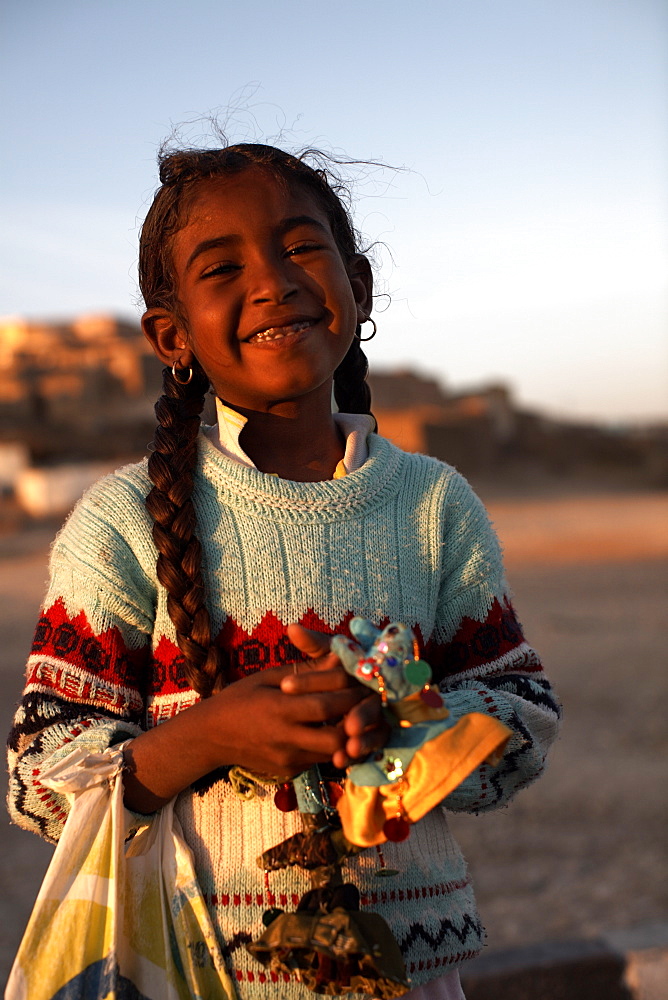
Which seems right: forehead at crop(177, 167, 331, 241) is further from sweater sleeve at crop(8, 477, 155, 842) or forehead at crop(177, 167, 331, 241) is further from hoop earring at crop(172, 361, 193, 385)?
sweater sleeve at crop(8, 477, 155, 842)

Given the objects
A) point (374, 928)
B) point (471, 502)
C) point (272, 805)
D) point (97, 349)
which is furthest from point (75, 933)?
point (97, 349)

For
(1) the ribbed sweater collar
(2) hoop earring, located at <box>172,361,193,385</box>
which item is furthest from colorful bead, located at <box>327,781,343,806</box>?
(2) hoop earring, located at <box>172,361,193,385</box>

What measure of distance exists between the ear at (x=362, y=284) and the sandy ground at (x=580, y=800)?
977 mm

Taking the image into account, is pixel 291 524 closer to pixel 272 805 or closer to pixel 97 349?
pixel 272 805

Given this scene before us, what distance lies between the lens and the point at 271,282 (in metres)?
1.51

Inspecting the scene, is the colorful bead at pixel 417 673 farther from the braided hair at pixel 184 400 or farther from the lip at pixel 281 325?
the lip at pixel 281 325

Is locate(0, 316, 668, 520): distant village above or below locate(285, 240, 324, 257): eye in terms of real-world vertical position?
above

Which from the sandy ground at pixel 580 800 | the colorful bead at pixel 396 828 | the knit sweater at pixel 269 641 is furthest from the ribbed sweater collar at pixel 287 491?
the sandy ground at pixel 580 800

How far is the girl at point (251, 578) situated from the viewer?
4.66 ft

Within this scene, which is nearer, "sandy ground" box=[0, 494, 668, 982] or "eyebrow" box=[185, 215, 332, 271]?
"eyebrow" box=[185, 215, 332, 271]

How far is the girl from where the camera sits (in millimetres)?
1419

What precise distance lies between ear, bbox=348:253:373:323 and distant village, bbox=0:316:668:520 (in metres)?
14.6

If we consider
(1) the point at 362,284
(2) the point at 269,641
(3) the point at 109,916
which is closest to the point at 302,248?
(1) the point at 362,284

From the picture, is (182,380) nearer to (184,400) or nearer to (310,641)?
(184,400)
